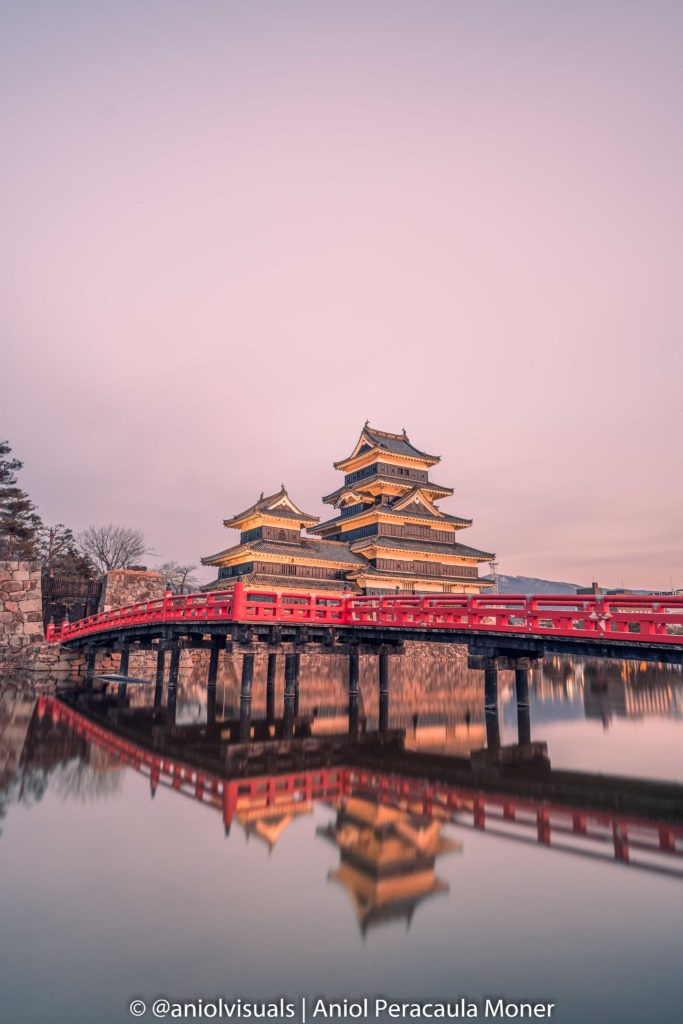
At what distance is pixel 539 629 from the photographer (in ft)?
41.9

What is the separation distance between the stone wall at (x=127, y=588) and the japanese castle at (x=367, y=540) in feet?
19.8

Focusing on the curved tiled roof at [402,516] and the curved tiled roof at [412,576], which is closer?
the curved tiled roof at [412,576]

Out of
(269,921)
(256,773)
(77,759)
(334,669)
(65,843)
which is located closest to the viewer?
(269,921)

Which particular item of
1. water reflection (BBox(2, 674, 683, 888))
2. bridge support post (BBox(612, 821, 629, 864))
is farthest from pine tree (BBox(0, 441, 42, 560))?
bridge support post (BBox(612, 821, 629, 864))

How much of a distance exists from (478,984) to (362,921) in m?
1.29

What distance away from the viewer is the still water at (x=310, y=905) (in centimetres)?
411

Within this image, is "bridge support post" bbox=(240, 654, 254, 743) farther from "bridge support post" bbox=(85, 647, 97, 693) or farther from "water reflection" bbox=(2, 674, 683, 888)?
"bridge support post" bbox=(85, 647, 97, 693)

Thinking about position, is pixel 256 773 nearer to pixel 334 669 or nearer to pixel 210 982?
pixel 210 982

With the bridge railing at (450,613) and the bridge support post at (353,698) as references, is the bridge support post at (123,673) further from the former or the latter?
the bridge support post at (353,698)

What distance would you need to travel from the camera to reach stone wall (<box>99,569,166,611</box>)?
29.8 m

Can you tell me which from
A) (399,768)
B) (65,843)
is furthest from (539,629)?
(65,843)

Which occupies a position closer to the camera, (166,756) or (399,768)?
(399,768)

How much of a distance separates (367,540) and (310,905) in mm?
34665

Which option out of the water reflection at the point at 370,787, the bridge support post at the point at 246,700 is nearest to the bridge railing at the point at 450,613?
the bridge support post at the point at 246,700
